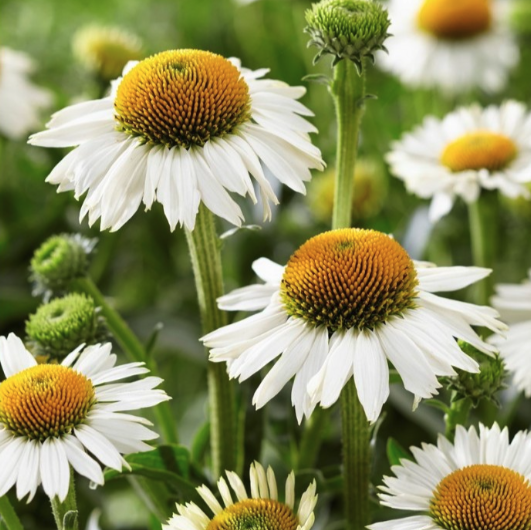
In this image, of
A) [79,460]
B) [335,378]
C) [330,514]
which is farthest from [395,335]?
[330,514]

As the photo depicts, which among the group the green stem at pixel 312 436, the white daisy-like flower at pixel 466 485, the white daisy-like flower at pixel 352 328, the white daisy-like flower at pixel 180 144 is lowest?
the green stem at pixel 312 436

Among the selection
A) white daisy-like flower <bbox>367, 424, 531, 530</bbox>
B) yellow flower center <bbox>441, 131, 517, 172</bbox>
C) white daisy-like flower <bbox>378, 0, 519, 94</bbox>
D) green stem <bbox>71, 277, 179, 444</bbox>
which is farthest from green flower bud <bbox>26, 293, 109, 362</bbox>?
white daisy-like flower <bbox>378, 0, 519, 94</bbox>

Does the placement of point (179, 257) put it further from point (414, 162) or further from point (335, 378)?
point (335, 378)

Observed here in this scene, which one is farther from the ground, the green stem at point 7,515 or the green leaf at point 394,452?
the green stem at point 7,515

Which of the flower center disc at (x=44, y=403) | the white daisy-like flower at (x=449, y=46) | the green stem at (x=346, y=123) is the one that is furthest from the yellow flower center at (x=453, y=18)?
the flower center disc at (x=44, y=403)

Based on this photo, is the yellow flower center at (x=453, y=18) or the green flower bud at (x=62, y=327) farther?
the yellow flower center at (x=453, y=18)

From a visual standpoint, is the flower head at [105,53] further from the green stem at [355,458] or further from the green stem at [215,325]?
the green stem at [355,458]

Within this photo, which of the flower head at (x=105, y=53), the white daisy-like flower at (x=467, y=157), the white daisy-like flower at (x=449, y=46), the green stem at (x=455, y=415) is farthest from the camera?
the white daisy-like flower at (x=449, y=46)
